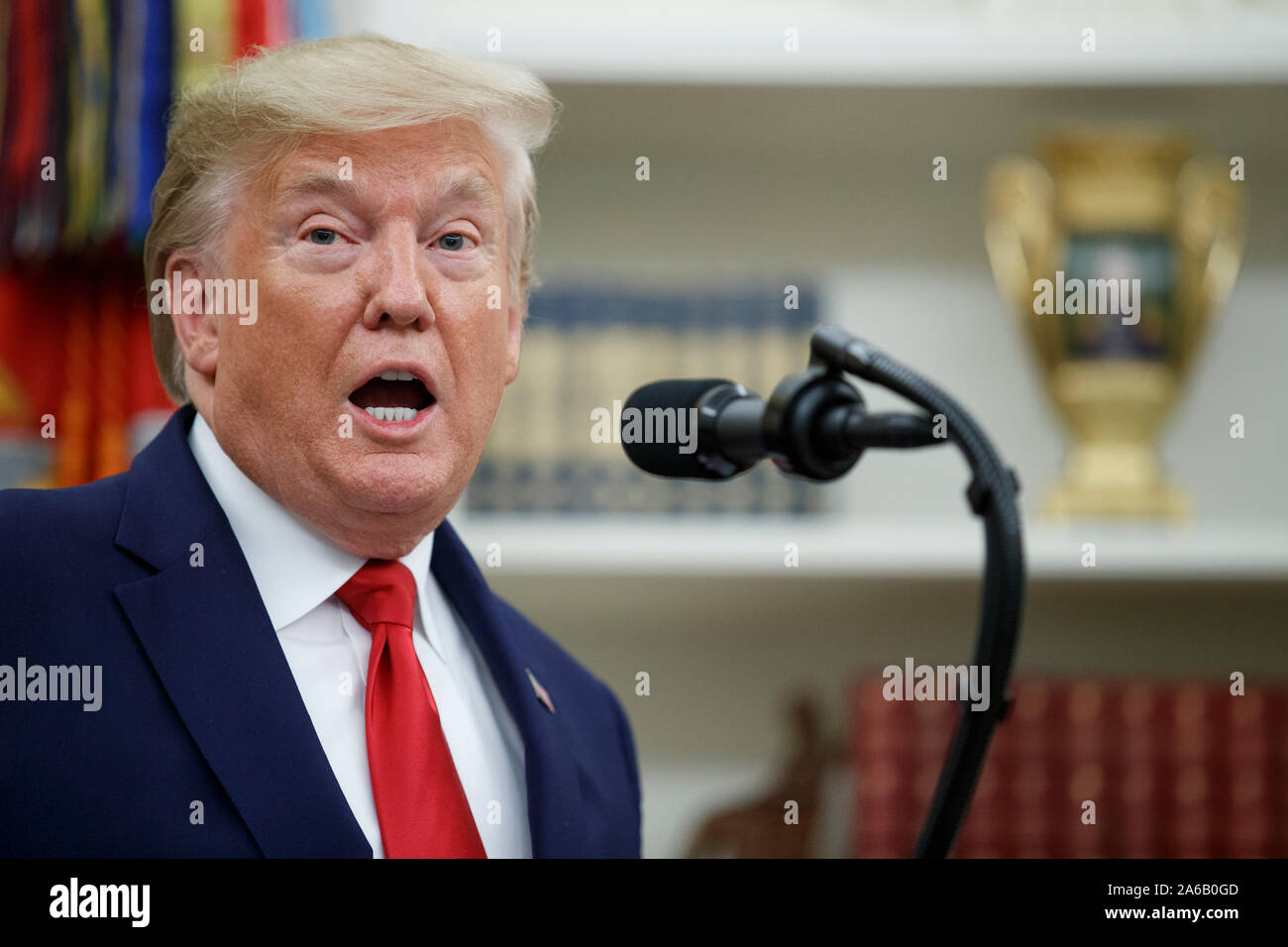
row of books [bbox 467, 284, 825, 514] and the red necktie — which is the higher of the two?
row of books [bbox 467, 284, 825, 514]

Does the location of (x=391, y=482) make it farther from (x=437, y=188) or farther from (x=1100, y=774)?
(x=1100, y=774)

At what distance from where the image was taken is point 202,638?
0.68 m

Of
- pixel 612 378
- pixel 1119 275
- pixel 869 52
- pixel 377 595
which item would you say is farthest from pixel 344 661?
pixel 1119 275

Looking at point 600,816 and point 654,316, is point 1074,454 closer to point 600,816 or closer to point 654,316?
point 654,316

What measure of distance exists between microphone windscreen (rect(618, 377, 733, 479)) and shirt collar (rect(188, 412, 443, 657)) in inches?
6.5

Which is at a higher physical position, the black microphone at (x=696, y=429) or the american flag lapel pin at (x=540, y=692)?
the black microphone at (x=696, y=429)

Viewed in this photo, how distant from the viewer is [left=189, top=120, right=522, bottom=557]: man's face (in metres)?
0.68

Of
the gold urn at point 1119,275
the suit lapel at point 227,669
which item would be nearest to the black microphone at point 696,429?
the suit lapel at point 227,669

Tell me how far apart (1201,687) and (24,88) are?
150 centimetres

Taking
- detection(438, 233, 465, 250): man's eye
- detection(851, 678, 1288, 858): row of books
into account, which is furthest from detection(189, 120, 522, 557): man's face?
detection(851, 678, 1288, 858): row of books

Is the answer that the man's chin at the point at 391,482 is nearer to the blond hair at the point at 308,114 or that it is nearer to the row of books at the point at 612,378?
the blond hair at the point at 308,114

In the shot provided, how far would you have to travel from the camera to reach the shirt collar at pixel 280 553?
0.71 metres

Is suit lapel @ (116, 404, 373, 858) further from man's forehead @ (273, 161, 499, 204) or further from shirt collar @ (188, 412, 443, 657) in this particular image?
man's forehead @ (273, 161, 499, 204)
